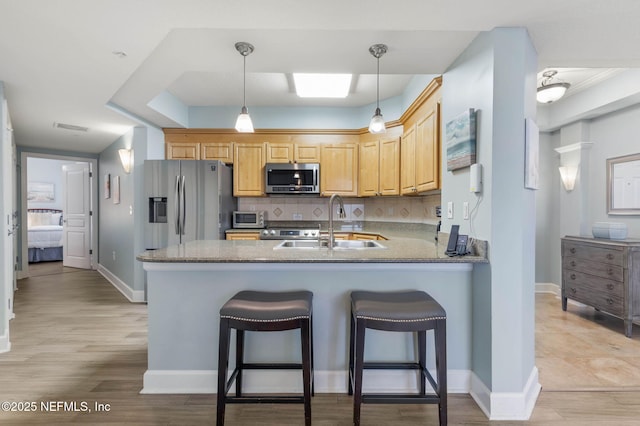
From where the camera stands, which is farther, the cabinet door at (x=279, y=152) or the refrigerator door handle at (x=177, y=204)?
the cabinet door at (x=279, y=152)

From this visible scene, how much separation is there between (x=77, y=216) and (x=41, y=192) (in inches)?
117

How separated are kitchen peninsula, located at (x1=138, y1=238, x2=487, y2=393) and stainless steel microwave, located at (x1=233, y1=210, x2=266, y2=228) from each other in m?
2.38

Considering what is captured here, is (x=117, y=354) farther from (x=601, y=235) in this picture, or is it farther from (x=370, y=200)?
(x=601, y=235)

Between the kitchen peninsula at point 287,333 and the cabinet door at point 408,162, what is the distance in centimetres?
147

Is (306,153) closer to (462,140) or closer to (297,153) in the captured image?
(297,153)

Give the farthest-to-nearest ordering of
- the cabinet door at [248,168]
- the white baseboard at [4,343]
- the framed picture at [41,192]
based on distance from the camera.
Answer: the framed picture at [41,192] < the cabinet door at [248,168] < the white baseboard at [4,343]

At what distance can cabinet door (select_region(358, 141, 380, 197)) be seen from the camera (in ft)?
13.6

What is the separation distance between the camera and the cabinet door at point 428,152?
264cm

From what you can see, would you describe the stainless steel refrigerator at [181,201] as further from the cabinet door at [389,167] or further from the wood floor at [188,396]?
the cabinet door at [389,167]

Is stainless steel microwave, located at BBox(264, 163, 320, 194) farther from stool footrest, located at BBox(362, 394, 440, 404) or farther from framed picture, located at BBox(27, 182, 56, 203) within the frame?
framed picture, located at BBox(27, 182, 56, 203)

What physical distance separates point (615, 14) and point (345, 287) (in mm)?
2086

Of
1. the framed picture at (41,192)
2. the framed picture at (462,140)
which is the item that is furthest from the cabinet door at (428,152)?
the framed picture at (41,192)

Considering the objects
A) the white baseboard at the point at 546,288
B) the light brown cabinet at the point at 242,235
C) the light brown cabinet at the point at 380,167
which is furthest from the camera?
the white baseboard at the point at 546,288

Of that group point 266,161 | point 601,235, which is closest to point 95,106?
point 266,161
